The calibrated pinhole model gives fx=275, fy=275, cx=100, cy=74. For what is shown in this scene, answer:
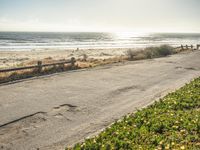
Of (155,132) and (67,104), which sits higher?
(155,132)

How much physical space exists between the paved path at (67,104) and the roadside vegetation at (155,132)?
96 centimetres

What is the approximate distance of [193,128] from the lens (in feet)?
21.1

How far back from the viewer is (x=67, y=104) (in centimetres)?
1054

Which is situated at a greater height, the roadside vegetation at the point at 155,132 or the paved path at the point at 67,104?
the roadside vegetation at the point at 155,132

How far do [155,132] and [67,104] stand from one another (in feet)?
15.4

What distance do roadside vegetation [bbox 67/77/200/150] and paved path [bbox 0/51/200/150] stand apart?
963mm

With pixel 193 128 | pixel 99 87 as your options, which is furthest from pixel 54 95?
pixel 193 128

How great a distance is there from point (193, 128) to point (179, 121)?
0.70 metres

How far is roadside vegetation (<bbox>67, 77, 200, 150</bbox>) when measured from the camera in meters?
5.73

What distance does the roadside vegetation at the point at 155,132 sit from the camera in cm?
573

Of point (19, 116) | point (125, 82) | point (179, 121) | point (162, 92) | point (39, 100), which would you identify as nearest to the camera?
point (179, 121)

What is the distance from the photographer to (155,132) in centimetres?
662

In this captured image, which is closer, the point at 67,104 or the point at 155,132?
the point at 155,132

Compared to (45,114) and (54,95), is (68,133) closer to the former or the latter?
(45,114)
